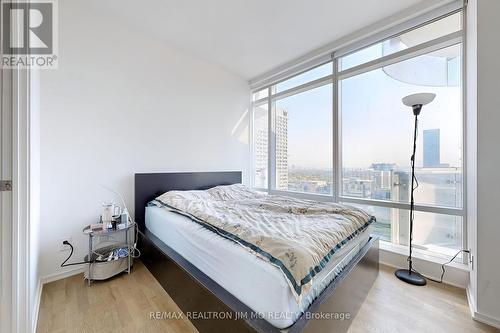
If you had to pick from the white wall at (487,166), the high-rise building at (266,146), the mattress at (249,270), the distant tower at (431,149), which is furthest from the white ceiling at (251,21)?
the mattress at (249,270)

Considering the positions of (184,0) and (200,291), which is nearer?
(200,291)

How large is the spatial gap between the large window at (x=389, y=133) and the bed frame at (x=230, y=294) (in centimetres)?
82

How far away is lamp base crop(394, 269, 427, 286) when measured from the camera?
1.97 metres

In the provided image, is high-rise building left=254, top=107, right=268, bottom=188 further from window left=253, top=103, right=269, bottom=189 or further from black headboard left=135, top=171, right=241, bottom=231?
black headboard left=135, top=171, right=241, bottom=231

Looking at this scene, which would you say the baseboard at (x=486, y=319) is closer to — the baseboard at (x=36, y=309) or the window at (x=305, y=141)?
the window at (x=305, y=141)

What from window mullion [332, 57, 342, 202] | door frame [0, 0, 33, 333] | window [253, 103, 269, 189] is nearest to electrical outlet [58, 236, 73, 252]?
door frame [0, 0, 33, 333]

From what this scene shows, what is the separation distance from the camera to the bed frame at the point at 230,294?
3.37 feet

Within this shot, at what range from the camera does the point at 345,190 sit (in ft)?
9.54

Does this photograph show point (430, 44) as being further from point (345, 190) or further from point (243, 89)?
point (243, 89)

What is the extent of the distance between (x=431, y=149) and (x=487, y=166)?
2.65 ft

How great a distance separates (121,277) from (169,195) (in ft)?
3.05

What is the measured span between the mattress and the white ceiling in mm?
2308

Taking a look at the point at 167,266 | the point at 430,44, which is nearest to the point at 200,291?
the point at 167,266

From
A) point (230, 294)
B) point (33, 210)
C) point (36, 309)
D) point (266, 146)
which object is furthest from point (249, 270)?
point (266, 146)
